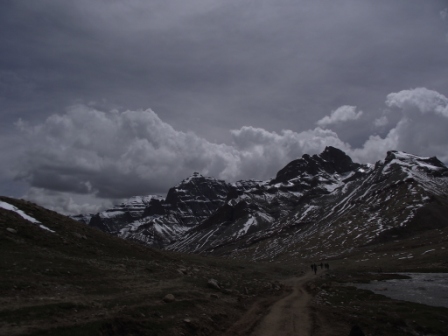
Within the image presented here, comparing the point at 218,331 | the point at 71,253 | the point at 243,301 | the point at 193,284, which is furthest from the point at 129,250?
the point at 218,331

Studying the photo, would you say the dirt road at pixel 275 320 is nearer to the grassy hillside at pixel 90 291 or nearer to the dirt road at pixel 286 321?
the dirt road at pixel 286 321

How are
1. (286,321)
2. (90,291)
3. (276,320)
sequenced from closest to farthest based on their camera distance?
1. (90,291)
2. (286,321)
3. (276,320)

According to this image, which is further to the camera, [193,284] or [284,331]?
[193,284]

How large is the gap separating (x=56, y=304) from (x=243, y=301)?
20.6 meters

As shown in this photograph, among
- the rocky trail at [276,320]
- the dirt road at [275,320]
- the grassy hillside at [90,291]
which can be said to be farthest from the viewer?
the rocky trail at [276,320]

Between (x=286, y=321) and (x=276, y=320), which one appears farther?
(x=276, y=320)

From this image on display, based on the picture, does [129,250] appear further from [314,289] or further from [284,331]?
[284,331]

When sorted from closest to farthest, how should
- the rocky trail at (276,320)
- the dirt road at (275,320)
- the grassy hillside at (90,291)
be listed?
the grassy hillside at (90,291)
the dirt road at (275,320)
the rocky trail at (276,320)

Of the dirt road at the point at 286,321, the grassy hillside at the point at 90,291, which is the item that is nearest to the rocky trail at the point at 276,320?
the dirt road at the point at 286,321

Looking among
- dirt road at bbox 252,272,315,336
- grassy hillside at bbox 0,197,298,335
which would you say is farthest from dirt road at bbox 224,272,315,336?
grassy hillside at bbox 0,197,298,335

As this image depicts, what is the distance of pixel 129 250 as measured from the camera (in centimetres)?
5556

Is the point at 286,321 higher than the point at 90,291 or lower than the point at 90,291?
lower

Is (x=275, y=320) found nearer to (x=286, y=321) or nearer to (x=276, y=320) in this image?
(x=276, y=320)

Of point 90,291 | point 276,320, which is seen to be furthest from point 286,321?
point 90,291
